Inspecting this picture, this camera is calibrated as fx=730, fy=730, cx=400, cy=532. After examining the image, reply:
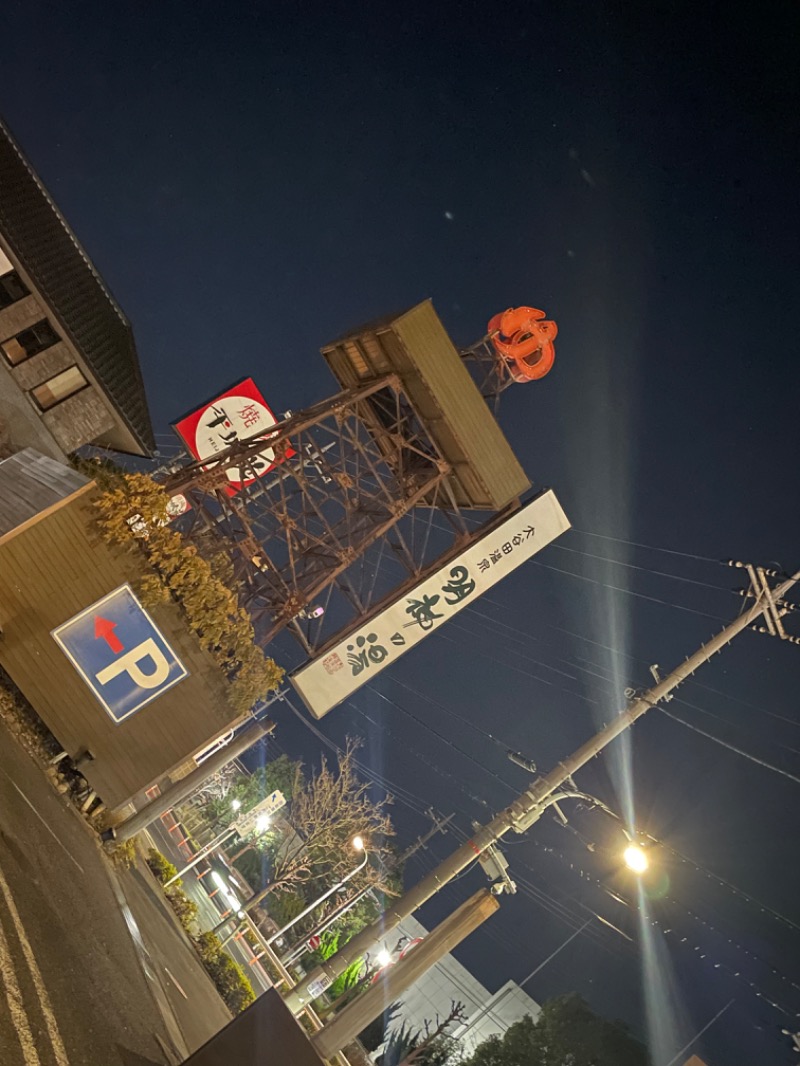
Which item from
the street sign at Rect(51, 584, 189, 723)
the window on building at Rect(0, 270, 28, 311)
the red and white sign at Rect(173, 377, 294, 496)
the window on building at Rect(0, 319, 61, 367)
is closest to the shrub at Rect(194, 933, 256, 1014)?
the street sign at Rect(51, 584, 189, 723)

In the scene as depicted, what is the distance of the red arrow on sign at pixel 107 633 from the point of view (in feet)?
38.3

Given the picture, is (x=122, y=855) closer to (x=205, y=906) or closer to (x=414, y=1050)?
(x=205, y=906)

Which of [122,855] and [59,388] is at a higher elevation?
[59,388]

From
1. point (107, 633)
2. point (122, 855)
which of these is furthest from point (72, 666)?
point (122, 855)

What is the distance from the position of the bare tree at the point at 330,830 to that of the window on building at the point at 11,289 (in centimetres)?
2451

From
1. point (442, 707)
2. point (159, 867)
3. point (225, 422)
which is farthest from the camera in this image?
point (442, 707)

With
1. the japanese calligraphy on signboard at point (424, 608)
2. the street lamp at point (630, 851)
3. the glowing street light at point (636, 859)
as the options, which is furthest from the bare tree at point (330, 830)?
the japanese calligraphy on signboard at point (424, 608)

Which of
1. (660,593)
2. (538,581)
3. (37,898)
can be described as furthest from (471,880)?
(37,898)

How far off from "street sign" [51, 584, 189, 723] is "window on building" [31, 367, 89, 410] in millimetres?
7781

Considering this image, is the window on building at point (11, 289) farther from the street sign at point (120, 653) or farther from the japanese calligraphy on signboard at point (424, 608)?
the japanese calligraphy on signboard at point (424, 608)

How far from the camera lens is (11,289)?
17203 mm

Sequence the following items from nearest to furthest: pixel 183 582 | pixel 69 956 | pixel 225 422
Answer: pixel 69 956 < pixel 183 582 < pixel 225 422

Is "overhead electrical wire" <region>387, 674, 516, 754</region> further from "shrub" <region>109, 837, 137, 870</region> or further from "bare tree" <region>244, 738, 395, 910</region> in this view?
"shrub" <region>109, 837, 137, 870</region>

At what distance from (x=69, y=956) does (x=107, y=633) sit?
4967 millimetres
